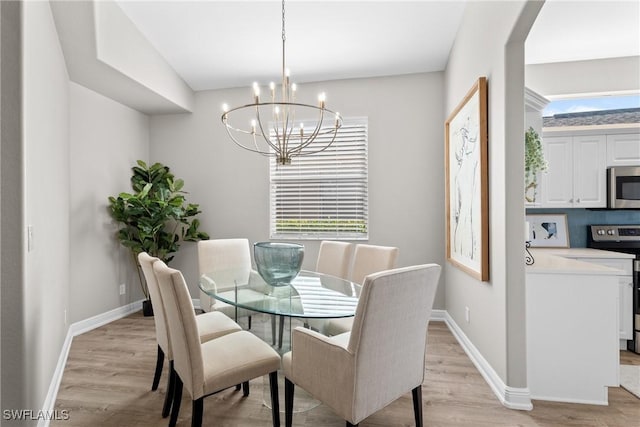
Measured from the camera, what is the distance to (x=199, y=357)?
1556 millimetres

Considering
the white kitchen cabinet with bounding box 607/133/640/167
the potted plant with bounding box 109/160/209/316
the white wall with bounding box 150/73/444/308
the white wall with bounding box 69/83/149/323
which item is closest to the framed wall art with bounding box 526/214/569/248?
the white kitchen cabinet with bounding box 607/133/640/167

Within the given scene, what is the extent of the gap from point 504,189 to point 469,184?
2.13 feet

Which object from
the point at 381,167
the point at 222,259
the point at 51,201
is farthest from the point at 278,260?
the point at 381,167

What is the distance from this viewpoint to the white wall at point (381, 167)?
3.74m

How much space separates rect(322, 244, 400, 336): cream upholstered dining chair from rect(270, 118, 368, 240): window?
1.14 metres

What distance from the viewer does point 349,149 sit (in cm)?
393

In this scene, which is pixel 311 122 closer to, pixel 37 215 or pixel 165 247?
pixel 165 247

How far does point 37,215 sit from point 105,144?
6.91 feet

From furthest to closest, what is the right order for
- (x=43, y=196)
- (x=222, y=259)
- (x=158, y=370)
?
1. (x=222, y=259)
2. (x=158, y=370)
3. (x=43, y=196)

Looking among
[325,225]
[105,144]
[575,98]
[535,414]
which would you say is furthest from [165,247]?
[575,98]

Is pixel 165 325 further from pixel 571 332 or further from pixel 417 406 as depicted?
pixel 571 332

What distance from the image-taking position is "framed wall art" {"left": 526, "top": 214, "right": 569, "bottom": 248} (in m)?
3.48

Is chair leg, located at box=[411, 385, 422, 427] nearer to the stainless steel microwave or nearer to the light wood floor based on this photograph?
the light wood floor

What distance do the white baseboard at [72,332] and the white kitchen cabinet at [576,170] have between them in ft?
14.4
